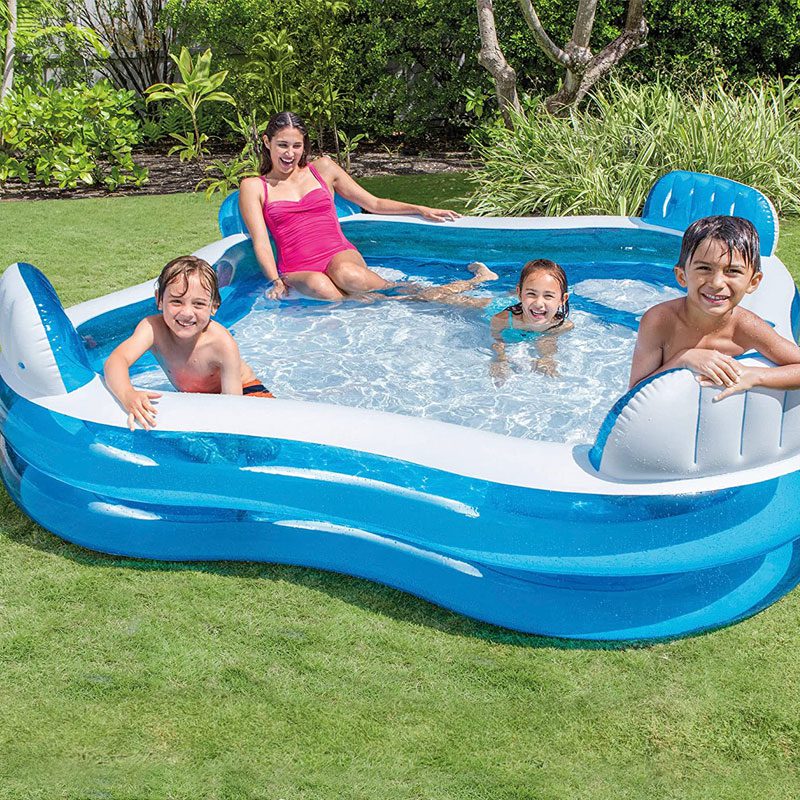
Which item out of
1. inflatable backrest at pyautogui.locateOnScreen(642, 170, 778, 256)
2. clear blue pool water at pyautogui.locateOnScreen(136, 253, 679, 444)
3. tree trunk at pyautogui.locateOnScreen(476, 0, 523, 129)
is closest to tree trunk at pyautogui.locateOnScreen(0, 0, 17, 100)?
tree trunk at pyautogui.locateOnScreen(476, 0, 523, 129)

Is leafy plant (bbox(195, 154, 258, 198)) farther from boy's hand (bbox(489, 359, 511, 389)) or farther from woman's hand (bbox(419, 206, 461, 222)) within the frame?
boy's hand (bbox(489, 359, 511, 389))

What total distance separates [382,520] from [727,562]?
3.35 feet

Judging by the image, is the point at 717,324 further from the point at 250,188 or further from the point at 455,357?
the point at 250,188

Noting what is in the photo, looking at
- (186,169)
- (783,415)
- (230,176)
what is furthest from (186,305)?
(186,169)

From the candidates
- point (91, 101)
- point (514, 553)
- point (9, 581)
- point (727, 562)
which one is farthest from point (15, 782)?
point (91, 101)

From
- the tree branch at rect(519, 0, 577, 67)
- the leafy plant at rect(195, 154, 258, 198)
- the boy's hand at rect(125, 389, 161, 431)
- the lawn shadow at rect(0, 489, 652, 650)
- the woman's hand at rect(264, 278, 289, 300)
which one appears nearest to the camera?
the lawn shadow at rect(0, 489, 652, 650)

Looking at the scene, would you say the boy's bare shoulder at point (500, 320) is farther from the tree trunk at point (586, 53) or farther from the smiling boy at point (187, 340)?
the tree trunk at point (586, 53)

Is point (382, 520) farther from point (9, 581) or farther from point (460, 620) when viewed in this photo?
point (9, 581)

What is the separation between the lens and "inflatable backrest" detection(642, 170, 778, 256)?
506cm

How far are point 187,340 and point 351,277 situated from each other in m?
2.01

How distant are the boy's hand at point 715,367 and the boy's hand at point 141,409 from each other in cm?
170

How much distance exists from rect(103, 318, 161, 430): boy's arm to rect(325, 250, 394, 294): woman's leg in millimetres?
2142

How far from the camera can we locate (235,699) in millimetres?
2609

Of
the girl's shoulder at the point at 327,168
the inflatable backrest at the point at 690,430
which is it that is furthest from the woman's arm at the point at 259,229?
the inflatable backrest at the point at 690,430
